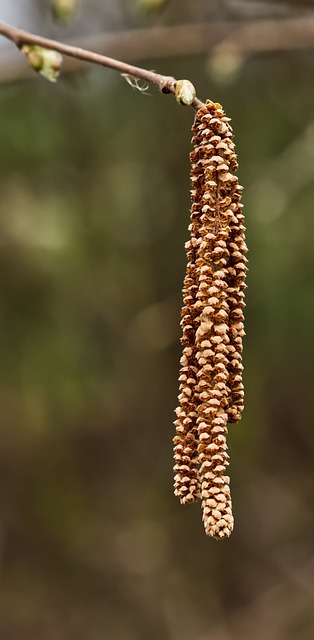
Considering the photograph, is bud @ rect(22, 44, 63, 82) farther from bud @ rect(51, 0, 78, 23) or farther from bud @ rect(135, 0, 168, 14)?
bud @ rect(135, 0, 168, 14)

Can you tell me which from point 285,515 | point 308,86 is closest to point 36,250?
point 308,86

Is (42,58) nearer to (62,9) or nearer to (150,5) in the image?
(62,9)

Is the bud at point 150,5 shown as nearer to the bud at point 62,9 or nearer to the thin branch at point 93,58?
the bud at point 62,9

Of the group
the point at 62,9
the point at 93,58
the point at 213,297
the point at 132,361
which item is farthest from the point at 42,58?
the point at 132,361

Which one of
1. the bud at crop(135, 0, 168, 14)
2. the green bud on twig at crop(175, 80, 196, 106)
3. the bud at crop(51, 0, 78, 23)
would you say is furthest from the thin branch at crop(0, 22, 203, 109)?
the bud at crop(135, 0, 168, 14)

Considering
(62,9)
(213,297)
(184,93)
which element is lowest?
(213,297)

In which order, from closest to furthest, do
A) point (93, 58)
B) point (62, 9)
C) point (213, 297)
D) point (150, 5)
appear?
point (93, 58) → point (213, 297) → point (62, 9) → point (150, 5)
